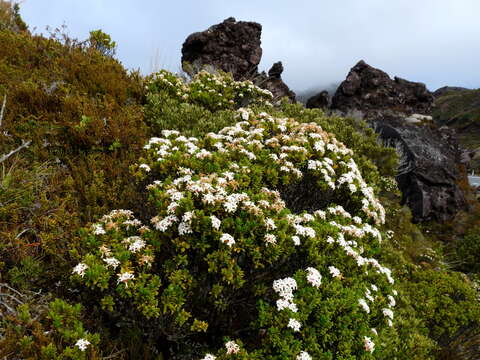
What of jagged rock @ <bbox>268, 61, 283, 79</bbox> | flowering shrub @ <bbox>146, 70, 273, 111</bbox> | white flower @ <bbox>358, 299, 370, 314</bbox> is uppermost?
jagged rock @ <bbox>268, 61, 283, 79</bbox>

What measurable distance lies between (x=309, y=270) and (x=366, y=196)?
2599mm

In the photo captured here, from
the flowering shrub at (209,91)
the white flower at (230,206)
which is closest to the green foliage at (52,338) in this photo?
the white flower at (230,206)

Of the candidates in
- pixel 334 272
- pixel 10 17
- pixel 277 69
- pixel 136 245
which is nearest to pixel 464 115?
pixel 277 69

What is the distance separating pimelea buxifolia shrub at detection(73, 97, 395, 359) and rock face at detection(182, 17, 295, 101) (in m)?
16.2

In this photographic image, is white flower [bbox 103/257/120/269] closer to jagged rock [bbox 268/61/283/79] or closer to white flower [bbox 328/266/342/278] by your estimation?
white flower [bbox 328/266/342/278]

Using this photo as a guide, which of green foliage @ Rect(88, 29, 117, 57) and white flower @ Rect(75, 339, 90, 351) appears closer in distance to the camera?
white flower @ Rect(75, 339, 90, 351)

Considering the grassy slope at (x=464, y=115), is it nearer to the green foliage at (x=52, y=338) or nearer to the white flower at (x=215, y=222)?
the white flower at (x=215, y=222)

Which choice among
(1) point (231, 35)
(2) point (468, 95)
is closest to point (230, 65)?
(1) point (231, 35)

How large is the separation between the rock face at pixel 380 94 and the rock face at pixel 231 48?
36.4ft

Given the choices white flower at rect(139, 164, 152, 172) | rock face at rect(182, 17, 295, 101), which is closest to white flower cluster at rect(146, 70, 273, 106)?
white flower at rect(139, 164, 152, 172)

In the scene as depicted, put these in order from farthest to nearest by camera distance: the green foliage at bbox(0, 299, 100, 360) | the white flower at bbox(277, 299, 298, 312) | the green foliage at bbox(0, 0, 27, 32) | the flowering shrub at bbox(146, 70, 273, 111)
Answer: the green foliage at bbox(0, 0, 27, 32), the flowering shrub at bbox(146, 70, 273, 111), the white flower at bbox(277, 299, 298, 312), the green foliage at bbox(0, 299, 100, 360)

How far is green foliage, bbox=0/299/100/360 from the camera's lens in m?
2.62

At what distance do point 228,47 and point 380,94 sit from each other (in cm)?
1547

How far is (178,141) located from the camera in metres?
5.21
